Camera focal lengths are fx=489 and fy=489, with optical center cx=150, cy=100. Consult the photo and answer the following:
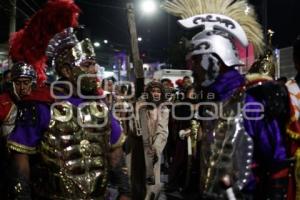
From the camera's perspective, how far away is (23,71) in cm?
595

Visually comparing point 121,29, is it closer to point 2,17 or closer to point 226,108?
point 2,17

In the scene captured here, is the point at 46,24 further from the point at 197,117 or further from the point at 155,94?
the point at 155,94

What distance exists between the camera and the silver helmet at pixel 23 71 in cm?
585

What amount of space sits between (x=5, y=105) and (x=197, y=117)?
279cm

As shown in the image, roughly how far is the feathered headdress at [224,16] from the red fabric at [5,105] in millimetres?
2808

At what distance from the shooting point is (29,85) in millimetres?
6273

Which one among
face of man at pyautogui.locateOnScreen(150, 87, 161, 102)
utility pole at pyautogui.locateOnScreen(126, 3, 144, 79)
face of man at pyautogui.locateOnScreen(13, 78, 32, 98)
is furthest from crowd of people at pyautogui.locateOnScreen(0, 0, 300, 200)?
face of man at pyautogui.locateOnScreen(150, 87, 161, 102)

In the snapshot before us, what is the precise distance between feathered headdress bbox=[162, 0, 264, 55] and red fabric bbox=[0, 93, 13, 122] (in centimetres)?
281

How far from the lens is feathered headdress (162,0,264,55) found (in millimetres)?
3635

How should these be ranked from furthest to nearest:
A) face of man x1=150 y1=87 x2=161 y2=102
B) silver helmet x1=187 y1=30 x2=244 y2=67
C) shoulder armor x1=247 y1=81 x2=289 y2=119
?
1. face of man x1=150 y1=87 x2=161 y2=102
2. silver helmet x1=187 y1=30 x2=244 y2=67
3. shoulder armor x1=247 y1=81 x2=289 y2=119

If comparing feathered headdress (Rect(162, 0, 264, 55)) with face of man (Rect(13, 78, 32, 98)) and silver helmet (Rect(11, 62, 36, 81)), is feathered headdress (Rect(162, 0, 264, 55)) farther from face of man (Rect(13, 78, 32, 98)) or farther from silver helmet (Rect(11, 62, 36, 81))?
face of man (Rect(13, 78, 32, 98))

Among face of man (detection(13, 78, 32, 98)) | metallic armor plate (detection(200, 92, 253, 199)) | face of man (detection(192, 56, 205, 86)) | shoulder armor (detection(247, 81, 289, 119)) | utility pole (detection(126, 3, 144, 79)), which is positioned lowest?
metallic armor plate (detection(200, 92, 253, 199))

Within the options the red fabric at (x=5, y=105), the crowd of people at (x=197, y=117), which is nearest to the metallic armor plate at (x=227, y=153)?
the crowd of people at (x=197, y=117)

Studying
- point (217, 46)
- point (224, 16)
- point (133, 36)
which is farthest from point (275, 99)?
point (133, 36)
